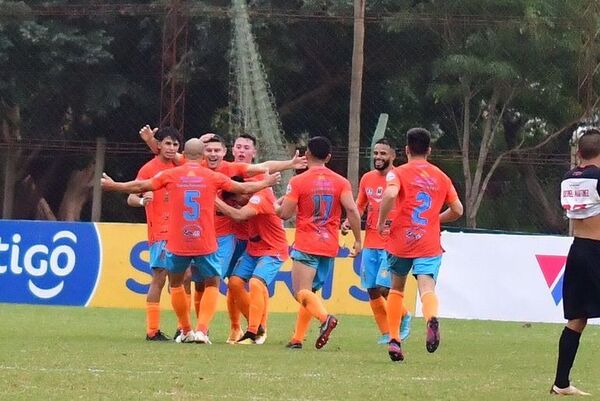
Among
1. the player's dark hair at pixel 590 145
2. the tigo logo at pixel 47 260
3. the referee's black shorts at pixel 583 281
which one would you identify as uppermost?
the player's dark hair at pixel 590 145

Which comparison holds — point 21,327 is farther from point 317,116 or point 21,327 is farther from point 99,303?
point 317,116

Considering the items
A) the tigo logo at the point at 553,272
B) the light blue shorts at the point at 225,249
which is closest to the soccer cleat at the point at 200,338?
the light blue shorts at the point at 225,249

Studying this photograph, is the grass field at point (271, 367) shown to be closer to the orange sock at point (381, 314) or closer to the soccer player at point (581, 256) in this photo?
the orange sock at point (381, 314)

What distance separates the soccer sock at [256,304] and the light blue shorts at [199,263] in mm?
393

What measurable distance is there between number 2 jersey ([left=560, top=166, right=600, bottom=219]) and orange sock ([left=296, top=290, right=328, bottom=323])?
380 centimetres

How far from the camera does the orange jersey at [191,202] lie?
13984mm

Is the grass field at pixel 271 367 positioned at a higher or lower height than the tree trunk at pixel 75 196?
higher

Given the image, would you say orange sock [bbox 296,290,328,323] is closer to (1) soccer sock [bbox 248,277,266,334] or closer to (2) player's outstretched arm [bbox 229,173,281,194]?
(1) soccer sock [bbox 248,277,266,334]

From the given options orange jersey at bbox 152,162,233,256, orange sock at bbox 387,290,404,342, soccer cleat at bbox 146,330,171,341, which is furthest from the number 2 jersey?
soccer cleat at bbox 146,330,171,341

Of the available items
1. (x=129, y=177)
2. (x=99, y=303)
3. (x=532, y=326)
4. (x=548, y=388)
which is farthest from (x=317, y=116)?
(x=548, y=388)

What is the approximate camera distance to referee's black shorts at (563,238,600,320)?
9.95 metres

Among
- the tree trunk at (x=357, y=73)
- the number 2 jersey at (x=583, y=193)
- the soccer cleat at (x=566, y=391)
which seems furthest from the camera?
the tree trunk at (x=357, y=73)

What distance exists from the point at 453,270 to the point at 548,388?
1037 cm

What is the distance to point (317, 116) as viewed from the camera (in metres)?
32.8
